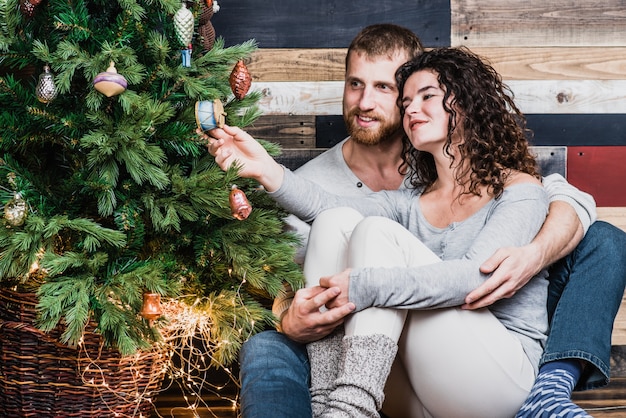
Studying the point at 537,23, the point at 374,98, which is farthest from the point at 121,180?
the point at 537,23

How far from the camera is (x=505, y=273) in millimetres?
1515

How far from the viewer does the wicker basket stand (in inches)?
64.3

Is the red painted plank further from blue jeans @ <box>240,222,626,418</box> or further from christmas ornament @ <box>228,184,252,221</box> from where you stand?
christmas ornament @ <box>228,184,252,221</box>

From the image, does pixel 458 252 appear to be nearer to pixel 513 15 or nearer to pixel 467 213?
pixel 467 213

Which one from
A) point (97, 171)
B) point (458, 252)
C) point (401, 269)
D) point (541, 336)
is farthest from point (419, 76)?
point (97, 171)

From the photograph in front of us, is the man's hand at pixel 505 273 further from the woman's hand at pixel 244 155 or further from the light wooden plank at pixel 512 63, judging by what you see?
the light wooden plank at pixel 512 63

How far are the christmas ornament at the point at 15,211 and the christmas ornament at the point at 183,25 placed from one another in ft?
1.58

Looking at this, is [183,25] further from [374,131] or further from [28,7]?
[374,131]

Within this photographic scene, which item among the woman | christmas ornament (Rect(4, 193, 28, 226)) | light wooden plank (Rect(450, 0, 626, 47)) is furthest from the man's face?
christmas ornament (Rect(4, 193, 28, 226))

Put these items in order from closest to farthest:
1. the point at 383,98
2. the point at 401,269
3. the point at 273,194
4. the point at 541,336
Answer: the point at 401,269 < the point at 541,336 < the point at 273,194 < the point at 383,98

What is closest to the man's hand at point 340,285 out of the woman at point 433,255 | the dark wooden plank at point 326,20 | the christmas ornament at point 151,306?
the woman at point 433,255

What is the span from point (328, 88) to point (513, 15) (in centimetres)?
69

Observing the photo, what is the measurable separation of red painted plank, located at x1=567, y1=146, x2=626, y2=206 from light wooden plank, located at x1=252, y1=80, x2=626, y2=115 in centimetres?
14

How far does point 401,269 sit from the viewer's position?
4.95ft
